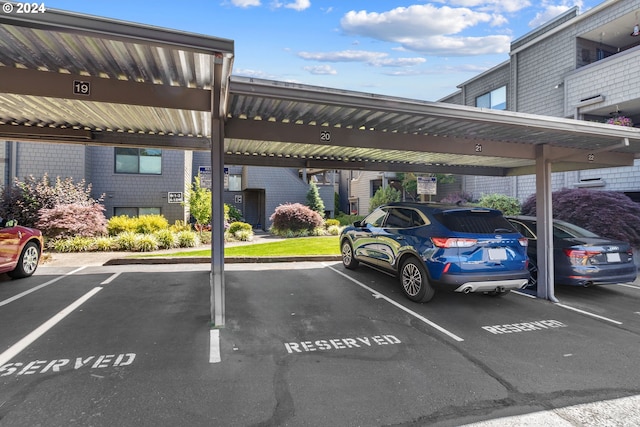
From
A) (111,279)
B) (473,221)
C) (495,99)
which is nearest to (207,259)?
(111,279)

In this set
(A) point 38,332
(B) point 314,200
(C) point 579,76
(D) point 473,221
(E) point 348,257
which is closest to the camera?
(A) point 38,332

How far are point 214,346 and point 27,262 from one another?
20.6 feet

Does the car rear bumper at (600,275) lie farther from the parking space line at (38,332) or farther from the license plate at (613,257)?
the parking space line at (38,332)

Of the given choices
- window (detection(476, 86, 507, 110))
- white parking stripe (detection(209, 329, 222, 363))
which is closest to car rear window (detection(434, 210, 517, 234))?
white parking stripe (detection(209, 329, 222, 363))

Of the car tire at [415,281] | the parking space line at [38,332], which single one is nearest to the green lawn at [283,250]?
the parking space line at [38,332]

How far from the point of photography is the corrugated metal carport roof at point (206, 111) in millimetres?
3627

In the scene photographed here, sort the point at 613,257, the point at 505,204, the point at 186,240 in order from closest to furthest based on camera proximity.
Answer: the point at 613,257, the point at 186,240, the point at 505,204

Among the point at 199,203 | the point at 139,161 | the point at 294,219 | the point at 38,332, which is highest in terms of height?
the point at 139,161

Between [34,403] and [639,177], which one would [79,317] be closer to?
[34,403]

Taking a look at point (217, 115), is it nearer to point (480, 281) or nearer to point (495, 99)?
point (480, 281)

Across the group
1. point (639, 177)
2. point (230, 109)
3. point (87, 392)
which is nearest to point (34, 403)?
point (87, 392)

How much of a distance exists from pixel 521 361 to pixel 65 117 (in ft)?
26.4

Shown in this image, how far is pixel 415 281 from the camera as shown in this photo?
6273 mm

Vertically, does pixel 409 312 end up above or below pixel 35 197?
below
